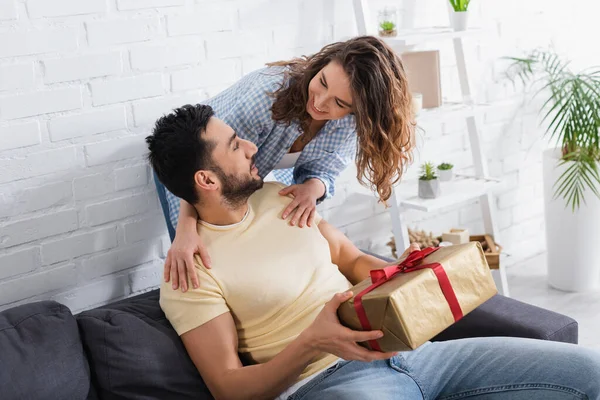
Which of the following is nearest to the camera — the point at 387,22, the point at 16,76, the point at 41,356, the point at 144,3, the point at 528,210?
the point at 41,356

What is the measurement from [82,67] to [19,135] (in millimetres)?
251

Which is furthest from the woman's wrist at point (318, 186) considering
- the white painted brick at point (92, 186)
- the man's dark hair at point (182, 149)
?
the white painted brick at point (92, 186)

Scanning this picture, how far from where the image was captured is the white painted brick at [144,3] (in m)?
2.10

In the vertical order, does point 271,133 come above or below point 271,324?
above

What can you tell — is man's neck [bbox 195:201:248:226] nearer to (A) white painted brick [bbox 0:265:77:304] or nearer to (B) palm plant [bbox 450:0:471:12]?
(A) white painted brick [bbox 0:265:77:304]

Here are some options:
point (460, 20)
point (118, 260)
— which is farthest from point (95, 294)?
point (460, 20)

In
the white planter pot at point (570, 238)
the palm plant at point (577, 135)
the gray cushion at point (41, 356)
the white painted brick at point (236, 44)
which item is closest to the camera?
the gray cushion at point (41, 356)

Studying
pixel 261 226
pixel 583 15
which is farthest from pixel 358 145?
pixel 583 15

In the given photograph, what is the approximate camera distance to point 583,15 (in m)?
3.58

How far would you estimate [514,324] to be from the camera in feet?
6.33

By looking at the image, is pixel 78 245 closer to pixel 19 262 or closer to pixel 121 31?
pixel 19 262

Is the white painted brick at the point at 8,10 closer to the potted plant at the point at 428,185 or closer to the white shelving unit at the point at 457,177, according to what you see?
the white shelving unit at the point at 457,177

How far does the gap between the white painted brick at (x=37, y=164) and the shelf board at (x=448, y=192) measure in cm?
119

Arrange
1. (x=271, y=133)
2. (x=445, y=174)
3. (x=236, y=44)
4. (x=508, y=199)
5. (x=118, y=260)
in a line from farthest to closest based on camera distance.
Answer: (x=508, y=199)
(x=445, y=174)
(x=236, y=44)
(x=118, y=260)
(x=271, y=133)
